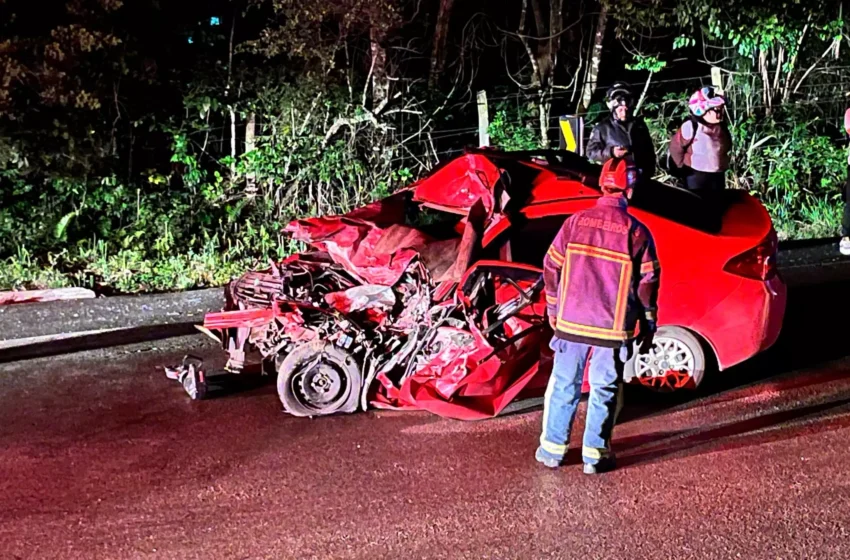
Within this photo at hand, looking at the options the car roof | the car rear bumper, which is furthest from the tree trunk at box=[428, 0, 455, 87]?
the car rear bumper

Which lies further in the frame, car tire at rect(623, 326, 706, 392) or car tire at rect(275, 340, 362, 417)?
car tire at rect(623, 326, 706, 392)

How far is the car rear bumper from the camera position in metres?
5.97

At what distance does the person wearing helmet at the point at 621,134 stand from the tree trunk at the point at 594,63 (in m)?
5.71

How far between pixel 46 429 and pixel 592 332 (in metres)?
3.48

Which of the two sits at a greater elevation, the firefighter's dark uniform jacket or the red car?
the firefighter's dark uniform jacket

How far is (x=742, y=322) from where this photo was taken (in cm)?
597

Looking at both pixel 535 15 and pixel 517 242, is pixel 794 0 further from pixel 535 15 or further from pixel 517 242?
pixel 517 242

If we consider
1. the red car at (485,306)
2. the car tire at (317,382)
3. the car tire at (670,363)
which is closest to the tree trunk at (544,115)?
the red car at (485,306)

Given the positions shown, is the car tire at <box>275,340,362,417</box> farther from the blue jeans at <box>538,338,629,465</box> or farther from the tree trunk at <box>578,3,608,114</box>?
the tree trunk at <box>578,3,608,114</box>

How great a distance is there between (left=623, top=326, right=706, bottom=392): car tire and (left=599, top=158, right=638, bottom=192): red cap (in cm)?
152

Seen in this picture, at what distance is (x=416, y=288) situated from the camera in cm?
595

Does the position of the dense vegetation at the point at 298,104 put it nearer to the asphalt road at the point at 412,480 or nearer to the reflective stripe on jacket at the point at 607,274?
the asphalt road at the point at 412,480

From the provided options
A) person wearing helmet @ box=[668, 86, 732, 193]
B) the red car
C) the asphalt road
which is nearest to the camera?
the asphalt road

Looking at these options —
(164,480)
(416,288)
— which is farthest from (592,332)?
(164,480)
